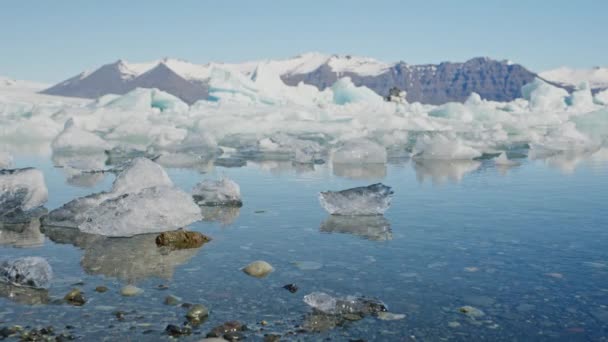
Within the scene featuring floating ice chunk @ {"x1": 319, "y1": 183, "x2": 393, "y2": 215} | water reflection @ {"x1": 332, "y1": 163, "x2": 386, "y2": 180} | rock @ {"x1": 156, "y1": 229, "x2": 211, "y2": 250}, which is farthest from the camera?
water reflection @ {"x1": 332, "y1": 163, "x2": 386, "y2": 180}

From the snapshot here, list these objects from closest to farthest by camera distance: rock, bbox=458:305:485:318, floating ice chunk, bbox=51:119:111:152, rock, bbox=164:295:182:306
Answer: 1. rock, bbox=458:305:485:318
2. rock, bbox=164:295:182:306
3. floating ice chunk, bbox=51:119:111:152

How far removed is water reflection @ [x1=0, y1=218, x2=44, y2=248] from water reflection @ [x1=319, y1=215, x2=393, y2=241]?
87.9 inches

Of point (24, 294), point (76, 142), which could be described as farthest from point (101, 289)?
point (76, 142)

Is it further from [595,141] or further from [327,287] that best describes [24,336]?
[595,141]

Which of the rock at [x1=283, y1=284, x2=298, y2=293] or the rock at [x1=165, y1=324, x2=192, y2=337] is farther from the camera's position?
the rock at [x1=283, y1=284, x2=298, y2=293]

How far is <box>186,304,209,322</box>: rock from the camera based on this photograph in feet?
8.83

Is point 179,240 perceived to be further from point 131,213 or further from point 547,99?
point 547,99

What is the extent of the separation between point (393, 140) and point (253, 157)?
5359 mm

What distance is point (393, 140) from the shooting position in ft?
53.8

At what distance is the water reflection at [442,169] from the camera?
8.26 m

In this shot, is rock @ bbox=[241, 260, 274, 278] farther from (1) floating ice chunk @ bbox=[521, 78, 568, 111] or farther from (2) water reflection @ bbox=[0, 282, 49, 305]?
(1) floating ice chunk @ bbox=[521, 78, 568, 111]

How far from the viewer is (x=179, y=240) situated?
4.16 meters

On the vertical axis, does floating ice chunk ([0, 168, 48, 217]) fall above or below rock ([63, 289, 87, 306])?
above

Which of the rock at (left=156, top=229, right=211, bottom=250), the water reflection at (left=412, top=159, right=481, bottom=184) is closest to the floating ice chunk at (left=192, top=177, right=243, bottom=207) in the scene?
the rock at (left=156, top=229, right=211, bottom=250)
